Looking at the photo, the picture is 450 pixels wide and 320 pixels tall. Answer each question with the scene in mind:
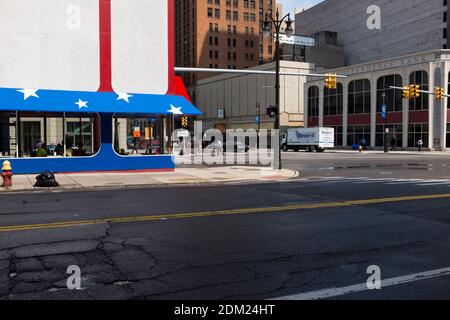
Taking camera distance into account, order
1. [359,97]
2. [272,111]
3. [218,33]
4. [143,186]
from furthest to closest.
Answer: [218,33]
[359,97]
[272,111]
[143,186]

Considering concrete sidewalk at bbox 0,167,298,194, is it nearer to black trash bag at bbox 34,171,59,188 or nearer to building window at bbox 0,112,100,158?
black trash bag at bbox 34,171,59,188

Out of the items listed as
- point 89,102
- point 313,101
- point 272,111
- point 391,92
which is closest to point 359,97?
point 391,92

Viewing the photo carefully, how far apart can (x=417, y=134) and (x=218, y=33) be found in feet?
244

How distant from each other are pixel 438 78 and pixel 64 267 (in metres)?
59.8

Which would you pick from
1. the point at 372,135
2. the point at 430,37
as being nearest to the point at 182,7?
the point at 430,37

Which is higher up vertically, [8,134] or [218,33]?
[218,33]

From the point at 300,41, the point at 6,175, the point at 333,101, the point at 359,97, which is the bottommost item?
the point at 6,175

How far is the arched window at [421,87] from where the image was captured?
58.3 metres

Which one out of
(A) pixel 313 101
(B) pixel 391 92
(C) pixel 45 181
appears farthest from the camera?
(A) pixel 313 101

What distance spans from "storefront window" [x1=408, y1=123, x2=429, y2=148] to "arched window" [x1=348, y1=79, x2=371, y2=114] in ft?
27.7

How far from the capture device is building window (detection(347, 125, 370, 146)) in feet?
223

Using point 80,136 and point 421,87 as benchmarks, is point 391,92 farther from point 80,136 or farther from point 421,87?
point 80,136

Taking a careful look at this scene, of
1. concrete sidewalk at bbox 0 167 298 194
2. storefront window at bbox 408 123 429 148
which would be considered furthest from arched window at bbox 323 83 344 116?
concrete sidewalk at bbox 0 167 298 194

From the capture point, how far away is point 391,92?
63781mm
